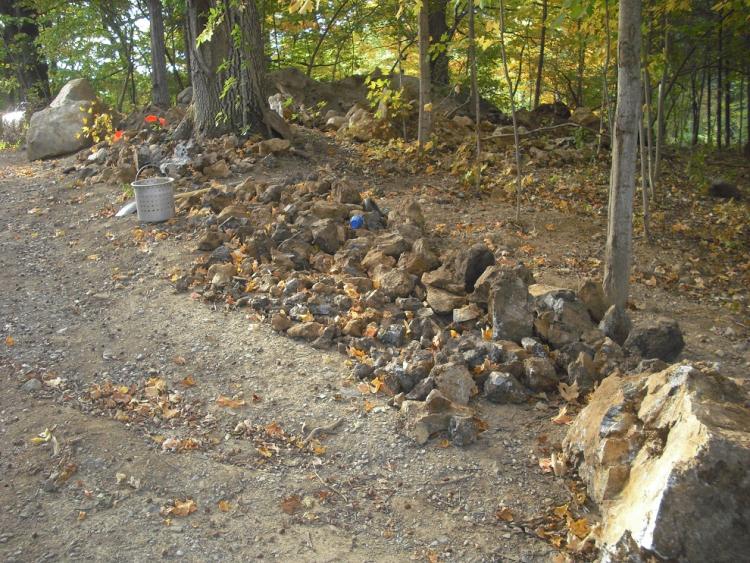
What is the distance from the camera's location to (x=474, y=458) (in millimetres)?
3725

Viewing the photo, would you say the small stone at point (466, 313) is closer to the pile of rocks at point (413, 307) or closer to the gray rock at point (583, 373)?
the pile of rocks at point (413, 307)

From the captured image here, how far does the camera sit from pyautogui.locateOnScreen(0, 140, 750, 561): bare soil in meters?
3.20

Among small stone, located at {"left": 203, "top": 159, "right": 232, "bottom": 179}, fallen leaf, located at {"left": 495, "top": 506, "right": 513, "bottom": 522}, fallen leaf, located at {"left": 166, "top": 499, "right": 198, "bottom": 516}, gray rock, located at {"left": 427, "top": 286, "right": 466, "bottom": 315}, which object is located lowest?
fallen leaf, located at {"left": 495, "top": 506, "right": 513, "bottom": 522}

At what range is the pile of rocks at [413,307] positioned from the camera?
4242mm

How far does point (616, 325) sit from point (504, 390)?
0.97 metres

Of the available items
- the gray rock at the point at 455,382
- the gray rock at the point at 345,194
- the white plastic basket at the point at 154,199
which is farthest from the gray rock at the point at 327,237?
the gray rock at the point at 455,382

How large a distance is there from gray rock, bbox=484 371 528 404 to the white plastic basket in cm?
430

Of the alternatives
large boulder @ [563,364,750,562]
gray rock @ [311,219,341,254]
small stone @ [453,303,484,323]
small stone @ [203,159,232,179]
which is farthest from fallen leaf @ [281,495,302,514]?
small stone @ [203,159,232,179]

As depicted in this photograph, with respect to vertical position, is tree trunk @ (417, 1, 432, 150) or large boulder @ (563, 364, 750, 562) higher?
tree trunk @ (417, 1, 432, 150)

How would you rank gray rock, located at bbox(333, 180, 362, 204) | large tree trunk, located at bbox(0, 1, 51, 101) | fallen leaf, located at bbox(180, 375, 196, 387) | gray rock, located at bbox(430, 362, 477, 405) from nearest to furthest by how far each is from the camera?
gray rock, located at bbox(430, 362, 477, 405)
fallen leaf, located at bbox(180, 375, 196, 387)
gray rock, located at bbox(333, 180, 362, 204)
large tree trunk, located at bbox(0, 1, 51, 101)

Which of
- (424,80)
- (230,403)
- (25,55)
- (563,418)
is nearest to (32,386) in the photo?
(230,403)

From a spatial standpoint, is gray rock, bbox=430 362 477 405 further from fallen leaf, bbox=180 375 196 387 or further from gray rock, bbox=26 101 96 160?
gray rock, bbox=26 101 96 160

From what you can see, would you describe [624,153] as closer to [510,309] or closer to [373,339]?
[510,309]

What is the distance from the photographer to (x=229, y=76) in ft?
29.5
